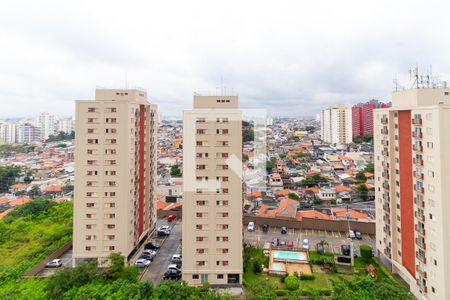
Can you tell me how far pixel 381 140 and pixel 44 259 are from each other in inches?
854

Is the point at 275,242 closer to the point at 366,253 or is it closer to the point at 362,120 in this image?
the point at 366,253

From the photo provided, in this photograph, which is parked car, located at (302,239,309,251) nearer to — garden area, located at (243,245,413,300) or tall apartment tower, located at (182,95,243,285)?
garden area, located at (243,245,413,300)

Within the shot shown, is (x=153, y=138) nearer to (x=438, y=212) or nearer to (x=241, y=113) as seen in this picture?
(x=241, y=113)

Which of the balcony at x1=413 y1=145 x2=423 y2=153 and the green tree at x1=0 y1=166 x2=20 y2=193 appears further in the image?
the green tree at x1=0 y1=166 x2=20 y2=193

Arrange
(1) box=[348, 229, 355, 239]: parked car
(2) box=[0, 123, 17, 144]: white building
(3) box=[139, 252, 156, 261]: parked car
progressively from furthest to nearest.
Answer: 1. (2) box=[0, 123, 17, 144]: white building
2. (1) box=[348, 229, 355, 239]: parked car
3. (3) box=[139, 252, 156, 261]: parked car

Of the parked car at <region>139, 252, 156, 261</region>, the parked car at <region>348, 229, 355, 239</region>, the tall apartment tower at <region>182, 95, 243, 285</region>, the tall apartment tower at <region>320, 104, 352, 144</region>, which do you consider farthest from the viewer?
the tall apartment tower at <region>320, 104, 352, 144</region>

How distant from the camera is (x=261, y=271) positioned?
17188mm

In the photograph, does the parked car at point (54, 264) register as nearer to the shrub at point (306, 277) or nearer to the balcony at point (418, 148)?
the shrub at point (306, 277)

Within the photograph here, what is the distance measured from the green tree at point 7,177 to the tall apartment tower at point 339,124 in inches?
2625

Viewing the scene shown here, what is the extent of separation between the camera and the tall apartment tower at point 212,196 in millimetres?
15852

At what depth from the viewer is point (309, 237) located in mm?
22609

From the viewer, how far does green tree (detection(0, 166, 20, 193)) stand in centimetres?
4347

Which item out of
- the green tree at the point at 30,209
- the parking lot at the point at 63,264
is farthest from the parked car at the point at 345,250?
the green tree at the point at 30,209

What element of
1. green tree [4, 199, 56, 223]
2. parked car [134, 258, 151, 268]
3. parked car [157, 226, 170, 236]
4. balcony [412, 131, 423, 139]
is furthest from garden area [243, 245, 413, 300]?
green tree [4, 199, 56, 223]
